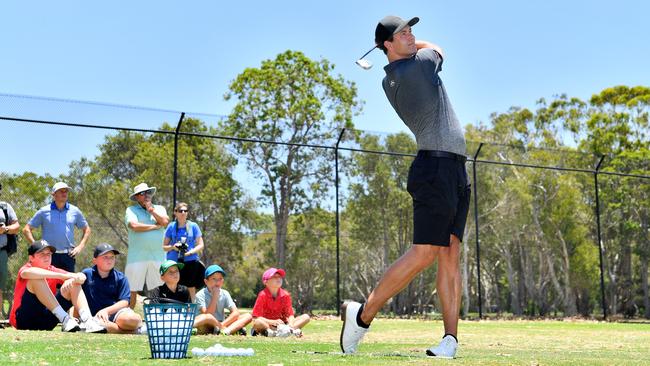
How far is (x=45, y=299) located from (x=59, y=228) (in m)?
2.09

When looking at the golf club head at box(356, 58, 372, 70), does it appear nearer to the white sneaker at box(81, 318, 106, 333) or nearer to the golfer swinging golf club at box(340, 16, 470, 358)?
the golfer swinging golf club at box(340, 16, 470, 358)

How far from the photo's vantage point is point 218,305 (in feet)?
30.7

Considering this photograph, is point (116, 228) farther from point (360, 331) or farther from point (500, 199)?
point (500, 199)

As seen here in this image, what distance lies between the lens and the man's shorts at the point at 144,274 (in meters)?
10.4

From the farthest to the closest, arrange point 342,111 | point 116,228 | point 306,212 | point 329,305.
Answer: point 342,111, point 306,212, point 116,228, point 329,305

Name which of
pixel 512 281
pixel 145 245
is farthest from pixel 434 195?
pixel 512 281

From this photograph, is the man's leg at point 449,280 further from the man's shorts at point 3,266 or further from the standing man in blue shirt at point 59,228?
the man's shorts at point 3,266

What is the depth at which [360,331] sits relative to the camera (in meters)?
5.21

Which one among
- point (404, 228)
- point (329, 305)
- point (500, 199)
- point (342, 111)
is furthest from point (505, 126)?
point (329, 305)

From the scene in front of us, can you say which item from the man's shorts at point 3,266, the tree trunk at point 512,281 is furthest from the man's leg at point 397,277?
the tree trunk at point 512,281

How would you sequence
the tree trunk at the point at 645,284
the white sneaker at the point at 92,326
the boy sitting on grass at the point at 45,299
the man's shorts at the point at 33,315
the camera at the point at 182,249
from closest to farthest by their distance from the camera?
1. the white sneaker at the point at 92,326
2. the boy sitting on grass at the point at 45,299
3. the man's shorts at the point at 33,315
4. the camera at the point at 182,249
5. the tree trunk at the point at 645,284

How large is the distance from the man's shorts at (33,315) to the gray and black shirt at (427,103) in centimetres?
485

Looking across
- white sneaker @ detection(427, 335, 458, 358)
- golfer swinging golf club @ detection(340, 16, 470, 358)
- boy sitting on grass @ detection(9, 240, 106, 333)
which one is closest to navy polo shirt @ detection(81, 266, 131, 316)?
boy sitting on grass @ detection(9, 240, 106, 333)

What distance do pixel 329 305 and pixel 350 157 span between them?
5560 millimetres
